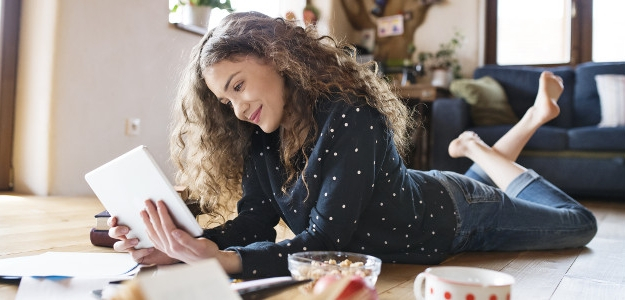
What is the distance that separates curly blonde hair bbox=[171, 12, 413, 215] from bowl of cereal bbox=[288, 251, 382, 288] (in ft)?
0.77

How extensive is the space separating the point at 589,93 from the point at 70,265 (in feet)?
11.3

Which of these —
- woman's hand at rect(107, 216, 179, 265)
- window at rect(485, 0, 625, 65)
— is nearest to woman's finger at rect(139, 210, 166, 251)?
woman's hand at rect(107, 216, 179, 265)

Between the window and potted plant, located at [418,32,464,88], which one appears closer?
the window

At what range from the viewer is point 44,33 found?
9.07ft

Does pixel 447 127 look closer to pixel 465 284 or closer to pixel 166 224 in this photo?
pixel 166 224

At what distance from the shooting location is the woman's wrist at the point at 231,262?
1.03m

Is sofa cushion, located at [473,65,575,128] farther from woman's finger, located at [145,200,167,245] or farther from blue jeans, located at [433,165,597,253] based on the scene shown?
woman's finger, located at [145,200,167,245]

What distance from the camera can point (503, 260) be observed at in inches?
57.1

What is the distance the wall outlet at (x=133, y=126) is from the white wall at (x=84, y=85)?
0.07ft

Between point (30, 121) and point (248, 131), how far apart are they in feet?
6.23

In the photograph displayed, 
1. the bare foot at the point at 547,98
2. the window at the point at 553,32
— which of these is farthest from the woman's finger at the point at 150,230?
the window at the point at 553,32

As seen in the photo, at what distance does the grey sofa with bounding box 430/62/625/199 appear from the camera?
3.19 meters

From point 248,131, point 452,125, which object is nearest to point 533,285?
point 248,131

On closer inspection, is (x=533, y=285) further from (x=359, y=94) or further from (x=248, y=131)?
(x=248, y=131)
